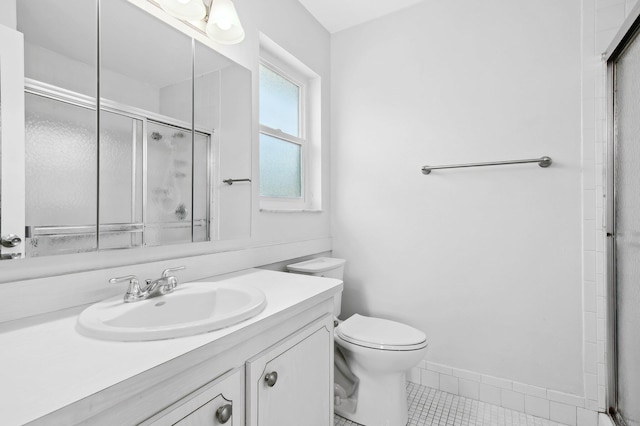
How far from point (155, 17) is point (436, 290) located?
75.3 inches

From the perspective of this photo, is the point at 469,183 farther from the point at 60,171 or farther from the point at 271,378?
the point at 60,171

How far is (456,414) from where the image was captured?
1.67m

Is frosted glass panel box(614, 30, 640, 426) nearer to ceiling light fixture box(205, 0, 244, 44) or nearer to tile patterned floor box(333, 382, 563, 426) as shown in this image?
tile patterned floor box(333, 382, 563, 426)

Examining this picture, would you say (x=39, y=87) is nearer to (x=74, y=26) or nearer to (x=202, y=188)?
(x=74, y=26)

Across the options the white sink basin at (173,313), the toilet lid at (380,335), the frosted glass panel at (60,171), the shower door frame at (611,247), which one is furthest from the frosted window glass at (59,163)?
the shower door frame at (611,247)

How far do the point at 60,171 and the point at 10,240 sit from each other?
0.73 feet

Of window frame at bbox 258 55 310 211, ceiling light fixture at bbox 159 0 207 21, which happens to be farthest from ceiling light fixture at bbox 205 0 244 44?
window frame at bbox 258 55 310 211

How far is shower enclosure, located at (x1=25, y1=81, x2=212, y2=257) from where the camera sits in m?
0.89

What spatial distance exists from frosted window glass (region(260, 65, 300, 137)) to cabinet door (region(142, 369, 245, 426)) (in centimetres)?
144

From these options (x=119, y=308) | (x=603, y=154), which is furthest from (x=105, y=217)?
(x=603, y=154)

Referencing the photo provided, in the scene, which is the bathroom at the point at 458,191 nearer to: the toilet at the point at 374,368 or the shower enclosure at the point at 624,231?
the shower enclosure at the point at 624,231

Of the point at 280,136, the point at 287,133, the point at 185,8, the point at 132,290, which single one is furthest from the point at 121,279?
the point at 287,133

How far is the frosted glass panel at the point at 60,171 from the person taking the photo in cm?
88

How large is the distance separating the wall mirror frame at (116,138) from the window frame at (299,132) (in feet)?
1.29
